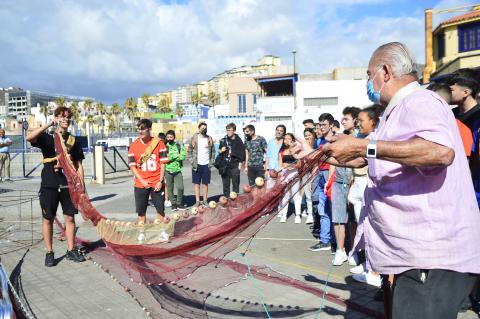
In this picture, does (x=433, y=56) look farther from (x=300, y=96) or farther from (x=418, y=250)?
(x=418, y=250)

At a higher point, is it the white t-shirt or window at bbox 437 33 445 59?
window at bbox 437 33 445 59

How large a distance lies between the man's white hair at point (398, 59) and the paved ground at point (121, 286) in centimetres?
278

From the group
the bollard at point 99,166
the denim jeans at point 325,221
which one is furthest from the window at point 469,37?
the denim jeans at point 325,221

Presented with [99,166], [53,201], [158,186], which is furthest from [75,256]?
[99,166]

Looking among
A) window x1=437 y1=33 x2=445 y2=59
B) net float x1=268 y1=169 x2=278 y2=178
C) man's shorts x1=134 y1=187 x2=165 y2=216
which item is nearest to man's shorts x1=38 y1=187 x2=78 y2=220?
man's shorts x1=134 y1=187 x2=165 y2=216

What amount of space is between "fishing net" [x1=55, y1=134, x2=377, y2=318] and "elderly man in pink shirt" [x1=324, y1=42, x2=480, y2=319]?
646 mm

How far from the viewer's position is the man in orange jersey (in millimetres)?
7379

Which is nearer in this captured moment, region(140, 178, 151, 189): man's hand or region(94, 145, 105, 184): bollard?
region(140, 178, 151, 189): man's hand

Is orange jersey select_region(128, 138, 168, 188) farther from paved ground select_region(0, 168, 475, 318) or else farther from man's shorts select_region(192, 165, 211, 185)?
man's shorts select_region(192, 165, 211, 185)


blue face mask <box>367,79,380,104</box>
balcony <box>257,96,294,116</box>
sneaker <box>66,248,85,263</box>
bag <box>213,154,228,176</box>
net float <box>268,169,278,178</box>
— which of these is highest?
balcony <box>257,96,294,116</box>

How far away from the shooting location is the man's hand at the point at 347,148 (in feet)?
7.52

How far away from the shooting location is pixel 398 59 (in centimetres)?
246

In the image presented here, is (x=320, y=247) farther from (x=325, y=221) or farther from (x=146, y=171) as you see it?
(x=146, y=171)

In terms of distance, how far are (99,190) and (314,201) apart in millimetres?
9429
